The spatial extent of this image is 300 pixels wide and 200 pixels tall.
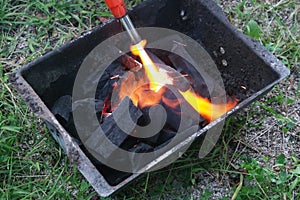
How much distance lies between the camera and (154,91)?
216cm

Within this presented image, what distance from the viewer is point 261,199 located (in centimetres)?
208

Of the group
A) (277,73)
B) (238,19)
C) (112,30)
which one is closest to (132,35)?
(112,30)

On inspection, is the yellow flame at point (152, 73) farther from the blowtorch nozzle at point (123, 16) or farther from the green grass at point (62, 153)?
the green grass at point (62, 153)

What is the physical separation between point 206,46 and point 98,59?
555mm

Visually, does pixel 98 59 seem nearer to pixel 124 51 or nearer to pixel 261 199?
pixel 124 51

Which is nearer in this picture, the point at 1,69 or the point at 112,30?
the point at 112,30

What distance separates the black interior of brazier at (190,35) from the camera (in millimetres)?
2107

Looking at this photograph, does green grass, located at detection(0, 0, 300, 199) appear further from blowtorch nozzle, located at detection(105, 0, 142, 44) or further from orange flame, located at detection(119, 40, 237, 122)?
blowtorch nozzle, located at detection(105, 0, 142, 44)

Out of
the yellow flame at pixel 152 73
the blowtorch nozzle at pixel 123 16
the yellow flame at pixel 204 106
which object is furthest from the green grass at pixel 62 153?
the blowtorch nozzle at pixel 123 16

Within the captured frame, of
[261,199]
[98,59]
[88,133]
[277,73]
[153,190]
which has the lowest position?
[261,199]

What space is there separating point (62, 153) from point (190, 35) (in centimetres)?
89

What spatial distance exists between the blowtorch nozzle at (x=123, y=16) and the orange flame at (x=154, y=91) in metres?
0.05

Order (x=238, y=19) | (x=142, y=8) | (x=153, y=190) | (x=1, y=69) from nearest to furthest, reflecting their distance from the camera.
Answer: (x=153, y=190) → (x=142, y=8) → (x=1, y=69) → (x=238, y=19)

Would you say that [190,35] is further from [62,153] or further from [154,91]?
[62,153]
